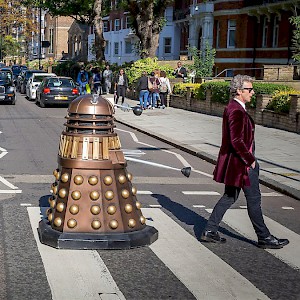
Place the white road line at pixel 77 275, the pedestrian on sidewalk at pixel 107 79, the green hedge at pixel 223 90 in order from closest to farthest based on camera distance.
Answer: the white road line at pixel 77 275 → the green hedge at pixel 223 90 → the pedestrian on sidewalk at pixel 107 79

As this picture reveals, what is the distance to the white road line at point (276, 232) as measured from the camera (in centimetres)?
671

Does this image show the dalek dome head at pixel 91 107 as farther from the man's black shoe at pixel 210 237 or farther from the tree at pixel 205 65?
the tree at pixel 205 65

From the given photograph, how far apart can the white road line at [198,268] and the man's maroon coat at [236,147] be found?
0.84 metres

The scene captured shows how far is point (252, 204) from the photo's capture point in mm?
6934

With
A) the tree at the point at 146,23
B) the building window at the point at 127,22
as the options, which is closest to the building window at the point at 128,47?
the building window at the point at 127,22

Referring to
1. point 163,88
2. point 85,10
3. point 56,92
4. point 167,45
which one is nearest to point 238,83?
point 163,88

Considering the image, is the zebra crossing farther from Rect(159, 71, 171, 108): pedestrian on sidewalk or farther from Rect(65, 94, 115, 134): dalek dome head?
Rect(159, 71, 171, 108): pedestrian on sidewalk

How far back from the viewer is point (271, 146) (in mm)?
16141

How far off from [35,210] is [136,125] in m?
13.4

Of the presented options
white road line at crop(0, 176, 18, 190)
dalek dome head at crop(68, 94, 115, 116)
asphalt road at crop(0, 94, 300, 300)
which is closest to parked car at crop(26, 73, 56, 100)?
asphalt road at crop(0, 94, 300, 300)

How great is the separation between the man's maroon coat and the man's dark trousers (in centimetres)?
12

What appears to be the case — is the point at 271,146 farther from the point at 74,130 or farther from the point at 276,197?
the point at 74,130

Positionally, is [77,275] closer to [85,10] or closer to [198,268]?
[198,268]

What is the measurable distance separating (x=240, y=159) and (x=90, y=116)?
1.66 metres
